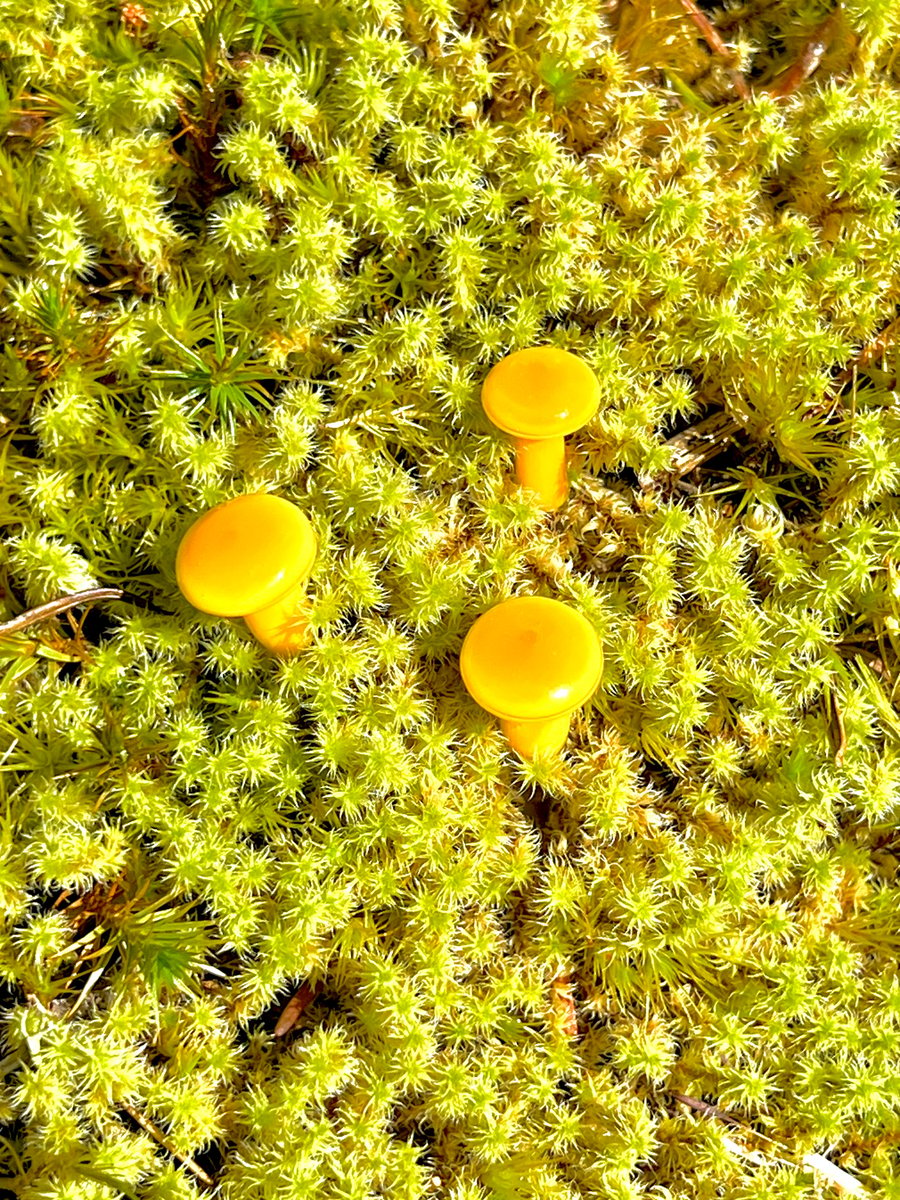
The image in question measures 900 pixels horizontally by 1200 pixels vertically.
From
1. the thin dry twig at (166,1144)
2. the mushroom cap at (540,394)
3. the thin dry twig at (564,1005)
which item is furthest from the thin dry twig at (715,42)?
the thin dry twig at (166,1144)

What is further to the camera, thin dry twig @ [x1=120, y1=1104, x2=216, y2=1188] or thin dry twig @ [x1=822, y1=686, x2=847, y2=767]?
thin dry twig @ [x1=822, y1=686, x2=847, y2=767]

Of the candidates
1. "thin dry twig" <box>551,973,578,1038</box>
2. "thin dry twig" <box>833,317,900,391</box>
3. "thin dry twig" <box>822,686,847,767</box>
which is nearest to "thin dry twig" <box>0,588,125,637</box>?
"thin dry twig" <box>551,973,578,1038</box>

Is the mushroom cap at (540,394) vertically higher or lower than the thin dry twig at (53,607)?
higher

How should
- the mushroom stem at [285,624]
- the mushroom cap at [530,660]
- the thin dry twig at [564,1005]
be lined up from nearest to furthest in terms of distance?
the mushroom cap at [530,660] < the thin dry twig at [564,1005] < the mushroom stem at [285,624]

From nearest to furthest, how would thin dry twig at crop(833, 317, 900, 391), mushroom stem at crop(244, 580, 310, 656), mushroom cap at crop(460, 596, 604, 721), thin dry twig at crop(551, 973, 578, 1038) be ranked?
mushroom cap at crop(460, 596, 604, 721), thin dry twig at crop(551, 973, 578, 1038), mushroom stem at crop(244, 580, 310, 656), thin dry twig at crop(833, 317, 900, 391)

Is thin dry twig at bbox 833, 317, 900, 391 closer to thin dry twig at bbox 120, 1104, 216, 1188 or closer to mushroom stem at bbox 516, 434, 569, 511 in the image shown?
mushroom stem at bbox 516, 434, 569, 511

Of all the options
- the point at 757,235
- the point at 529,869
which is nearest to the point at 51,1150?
the point at 529,869

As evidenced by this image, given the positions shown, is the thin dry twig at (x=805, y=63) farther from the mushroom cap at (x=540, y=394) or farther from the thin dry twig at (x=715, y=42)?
the mushroom cap at (x=540, y=394)

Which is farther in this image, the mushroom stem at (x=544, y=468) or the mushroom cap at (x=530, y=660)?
the mushroom stem at (x=544, y=468)

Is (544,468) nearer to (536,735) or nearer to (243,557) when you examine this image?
(536,735)
